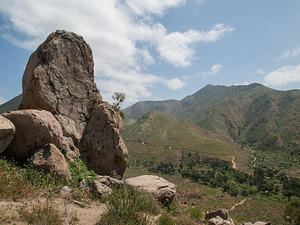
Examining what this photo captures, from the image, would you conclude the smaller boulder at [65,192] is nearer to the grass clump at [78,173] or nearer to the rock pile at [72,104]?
the grass clump at [78,173]

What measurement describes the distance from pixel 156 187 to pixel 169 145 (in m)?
114

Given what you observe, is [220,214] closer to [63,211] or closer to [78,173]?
[78,173]

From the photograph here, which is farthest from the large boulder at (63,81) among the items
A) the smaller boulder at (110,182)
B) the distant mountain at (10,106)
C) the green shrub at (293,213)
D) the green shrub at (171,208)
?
the distant mountain at (10,106)

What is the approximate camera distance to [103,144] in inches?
571

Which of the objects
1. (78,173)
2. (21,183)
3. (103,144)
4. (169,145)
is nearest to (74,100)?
(103,144)

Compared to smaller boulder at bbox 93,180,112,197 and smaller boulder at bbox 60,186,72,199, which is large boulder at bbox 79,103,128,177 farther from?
smaller boulder at bbox 60,186,72,199

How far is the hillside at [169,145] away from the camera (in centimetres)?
11112

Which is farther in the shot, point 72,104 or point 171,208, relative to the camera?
point 72,104

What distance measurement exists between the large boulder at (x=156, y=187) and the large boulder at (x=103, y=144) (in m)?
2.69

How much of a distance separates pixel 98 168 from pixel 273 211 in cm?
5324

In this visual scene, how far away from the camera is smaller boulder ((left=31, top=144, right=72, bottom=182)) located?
9.32 meters

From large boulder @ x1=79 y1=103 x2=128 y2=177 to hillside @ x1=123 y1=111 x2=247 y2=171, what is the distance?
307 ft

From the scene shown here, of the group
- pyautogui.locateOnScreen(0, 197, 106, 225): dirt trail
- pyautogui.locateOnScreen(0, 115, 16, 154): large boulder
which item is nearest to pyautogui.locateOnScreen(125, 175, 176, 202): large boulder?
pyautogui.locateOnScreen(0, 197, 106, 225): dirt trail

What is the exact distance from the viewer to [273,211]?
51.0m
